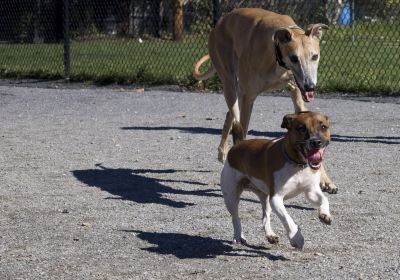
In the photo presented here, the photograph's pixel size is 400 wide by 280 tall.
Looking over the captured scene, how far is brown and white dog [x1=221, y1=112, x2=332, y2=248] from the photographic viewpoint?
16.0 feet

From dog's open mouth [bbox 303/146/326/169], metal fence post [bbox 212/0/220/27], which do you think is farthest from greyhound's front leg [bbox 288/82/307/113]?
metal fence post [bbox 212/0/220/27]

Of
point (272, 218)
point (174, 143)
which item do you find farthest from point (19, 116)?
point (272, 218)

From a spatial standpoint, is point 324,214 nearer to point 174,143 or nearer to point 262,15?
point 262,15

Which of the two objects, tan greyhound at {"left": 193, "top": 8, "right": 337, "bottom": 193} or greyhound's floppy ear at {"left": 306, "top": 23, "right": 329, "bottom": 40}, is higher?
greyhound's floppy ear at {"left": 306, "top": 23, "right": 329, "bottom": 40}

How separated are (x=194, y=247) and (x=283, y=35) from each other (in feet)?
6.81

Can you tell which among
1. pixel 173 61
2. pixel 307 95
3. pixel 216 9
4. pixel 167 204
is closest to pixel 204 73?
pixel 307 95

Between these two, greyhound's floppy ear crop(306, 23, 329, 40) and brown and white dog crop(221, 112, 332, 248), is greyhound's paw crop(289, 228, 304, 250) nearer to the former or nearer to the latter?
brown and white dog crop(221, 112, 332, 248)

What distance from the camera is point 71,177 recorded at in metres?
7.46

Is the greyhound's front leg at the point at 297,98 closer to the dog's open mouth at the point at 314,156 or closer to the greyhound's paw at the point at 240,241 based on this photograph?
the greyhound's paw at the point at 240,241

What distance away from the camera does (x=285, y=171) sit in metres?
4.96

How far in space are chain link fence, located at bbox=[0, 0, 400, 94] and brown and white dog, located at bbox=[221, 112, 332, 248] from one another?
754 cm

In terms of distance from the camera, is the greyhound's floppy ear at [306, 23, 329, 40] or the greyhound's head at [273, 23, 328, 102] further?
the greyhound's floppy ear at [306, 23, 329, 40]

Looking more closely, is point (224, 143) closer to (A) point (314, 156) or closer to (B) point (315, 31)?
(B) point (315, 31)

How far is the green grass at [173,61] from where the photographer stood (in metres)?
13.7
